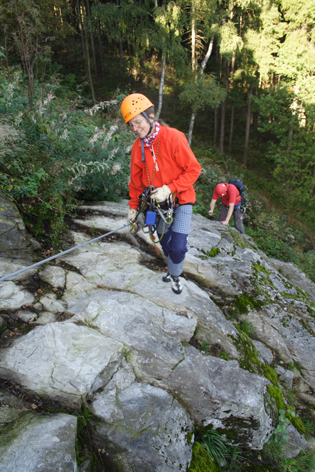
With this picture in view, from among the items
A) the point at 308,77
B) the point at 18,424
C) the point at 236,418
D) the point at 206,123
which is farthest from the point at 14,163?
the point at 206,123

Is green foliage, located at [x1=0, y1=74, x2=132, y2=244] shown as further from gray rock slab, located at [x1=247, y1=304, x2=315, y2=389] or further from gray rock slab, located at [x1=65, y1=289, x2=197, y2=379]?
gray rock slab, located at [x1=247, y1=304, x2=315, y2=389]

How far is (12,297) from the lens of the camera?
3.15 meters

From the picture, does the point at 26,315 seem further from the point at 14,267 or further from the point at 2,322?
the point at 14,267

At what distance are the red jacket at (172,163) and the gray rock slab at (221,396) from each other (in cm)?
205

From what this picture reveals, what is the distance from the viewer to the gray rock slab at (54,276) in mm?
3582

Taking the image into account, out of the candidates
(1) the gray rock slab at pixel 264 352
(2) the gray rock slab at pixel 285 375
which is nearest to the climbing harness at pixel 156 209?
(1) the gray rock slab at pixel 264 352

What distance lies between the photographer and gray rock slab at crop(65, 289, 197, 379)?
3.01 metres

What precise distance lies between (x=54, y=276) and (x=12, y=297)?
0.62 meters

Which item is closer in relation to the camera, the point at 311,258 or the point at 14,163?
the point at 14,163

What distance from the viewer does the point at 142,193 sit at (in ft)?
11.7

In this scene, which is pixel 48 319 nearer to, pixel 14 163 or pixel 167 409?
pixel 167 409

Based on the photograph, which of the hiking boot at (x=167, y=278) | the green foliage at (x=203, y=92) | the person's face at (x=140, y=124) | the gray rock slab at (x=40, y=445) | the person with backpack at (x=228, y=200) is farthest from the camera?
the green foliage at (x=203, y=92)

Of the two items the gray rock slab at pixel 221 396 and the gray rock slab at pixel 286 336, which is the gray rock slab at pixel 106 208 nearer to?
the gray rock slab at pixel 221 396

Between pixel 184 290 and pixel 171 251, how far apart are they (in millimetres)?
829
